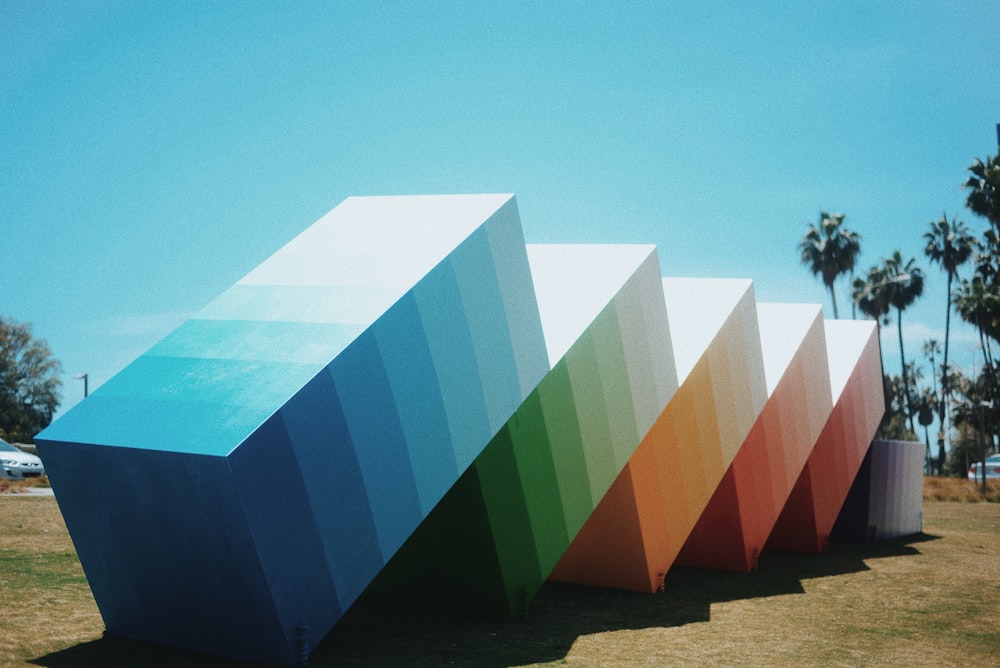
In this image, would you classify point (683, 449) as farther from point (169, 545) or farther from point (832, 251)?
point (832, 251)

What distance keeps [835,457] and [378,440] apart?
13034mm

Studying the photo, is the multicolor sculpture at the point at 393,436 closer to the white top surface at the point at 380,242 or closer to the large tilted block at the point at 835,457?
the white top surface at the point at 380,242

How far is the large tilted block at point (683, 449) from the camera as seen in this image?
12250 millimetres

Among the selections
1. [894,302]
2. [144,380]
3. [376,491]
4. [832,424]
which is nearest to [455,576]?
[376,491]

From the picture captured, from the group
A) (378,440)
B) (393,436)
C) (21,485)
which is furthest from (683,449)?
(21,485)

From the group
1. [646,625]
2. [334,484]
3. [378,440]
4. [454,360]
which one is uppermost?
[454,360]

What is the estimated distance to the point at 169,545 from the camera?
7.03 m

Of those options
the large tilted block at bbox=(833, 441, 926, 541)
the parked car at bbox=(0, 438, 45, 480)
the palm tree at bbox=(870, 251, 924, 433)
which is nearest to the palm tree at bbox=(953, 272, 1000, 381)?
the palm tree at bbox=(870, 251, 924, 433)

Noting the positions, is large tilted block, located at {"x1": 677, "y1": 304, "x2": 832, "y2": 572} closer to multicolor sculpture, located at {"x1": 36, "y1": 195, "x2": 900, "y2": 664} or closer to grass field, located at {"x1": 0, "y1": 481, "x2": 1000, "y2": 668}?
grass field, located at {"x1": 0, "y1": 481, "x2": 1000, "y2": 668}

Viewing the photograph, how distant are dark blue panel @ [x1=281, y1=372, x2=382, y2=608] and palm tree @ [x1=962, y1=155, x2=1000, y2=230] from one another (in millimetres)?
47058

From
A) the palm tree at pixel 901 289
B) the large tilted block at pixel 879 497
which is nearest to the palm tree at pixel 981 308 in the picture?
the palm tree at pixel 901 289

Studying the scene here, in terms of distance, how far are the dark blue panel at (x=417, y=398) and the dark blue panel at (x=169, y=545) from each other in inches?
69.8

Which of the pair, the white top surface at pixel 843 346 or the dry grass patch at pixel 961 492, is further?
the dry grass patch at pixel 961 492

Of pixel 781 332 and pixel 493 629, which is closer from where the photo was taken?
pixel 493 629
